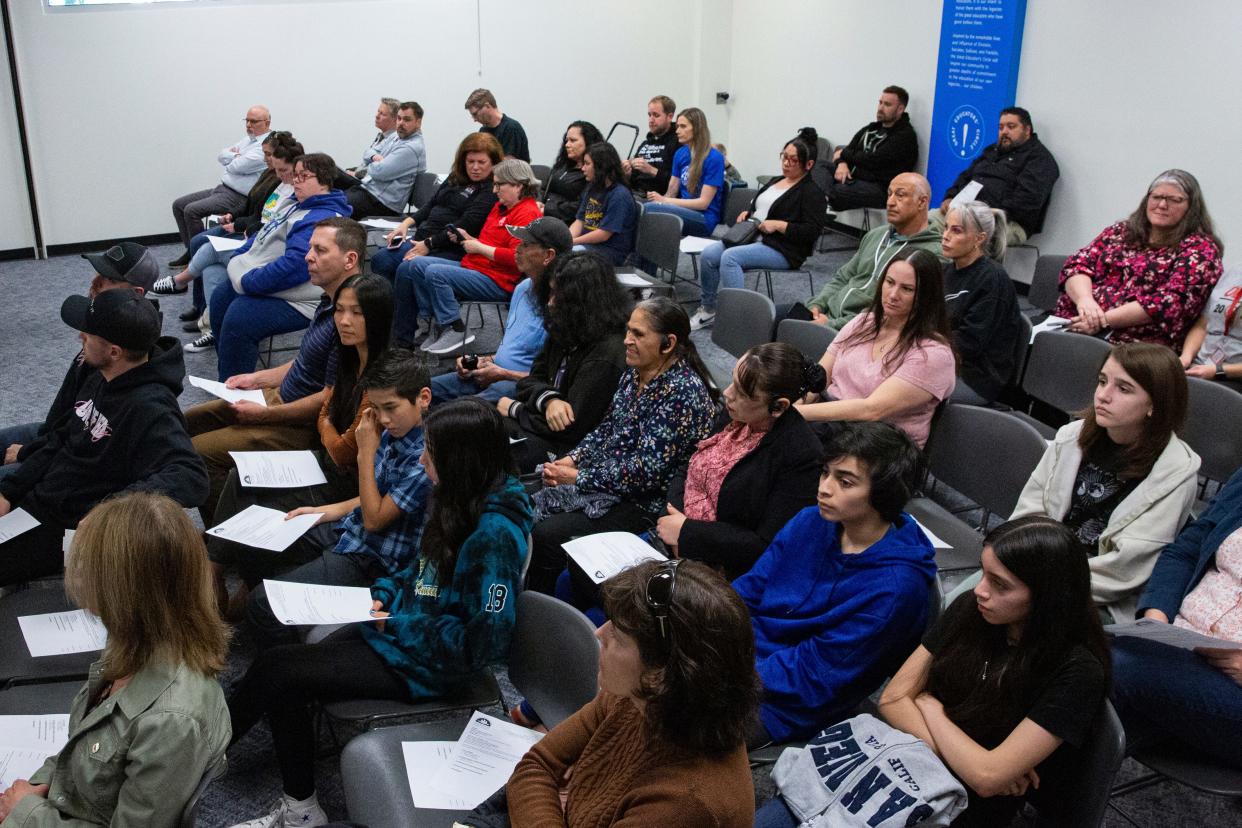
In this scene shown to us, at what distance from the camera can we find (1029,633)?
2027 millimetres

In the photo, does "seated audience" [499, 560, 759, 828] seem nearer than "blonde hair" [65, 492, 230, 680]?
Yes

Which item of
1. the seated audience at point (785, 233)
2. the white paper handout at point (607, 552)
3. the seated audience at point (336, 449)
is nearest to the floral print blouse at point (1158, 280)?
the seated audience at point (785, 233)

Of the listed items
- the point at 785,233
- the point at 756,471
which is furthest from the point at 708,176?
the point at 756,471

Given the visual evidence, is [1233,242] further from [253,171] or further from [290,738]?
[253,171]

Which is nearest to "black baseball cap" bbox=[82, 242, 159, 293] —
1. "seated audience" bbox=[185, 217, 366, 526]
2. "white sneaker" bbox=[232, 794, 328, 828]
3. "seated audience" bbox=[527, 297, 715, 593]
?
"seated audience" bbox=[185, 217, 366, 526]

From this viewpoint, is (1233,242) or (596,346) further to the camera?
(1233,242)

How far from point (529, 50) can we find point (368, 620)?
26.8 feet

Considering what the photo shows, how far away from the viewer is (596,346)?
3.70m

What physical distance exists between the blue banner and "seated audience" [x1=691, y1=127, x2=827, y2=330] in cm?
150

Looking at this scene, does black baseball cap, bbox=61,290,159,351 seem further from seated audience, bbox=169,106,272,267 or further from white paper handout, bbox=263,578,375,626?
seated audience, bbox=169,106,272,267

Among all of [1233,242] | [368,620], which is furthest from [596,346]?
[1233,242]

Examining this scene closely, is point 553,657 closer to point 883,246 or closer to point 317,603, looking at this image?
point 317,603

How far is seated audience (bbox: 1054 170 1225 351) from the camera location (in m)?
4.33

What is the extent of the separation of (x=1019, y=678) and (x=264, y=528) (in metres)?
2.05
